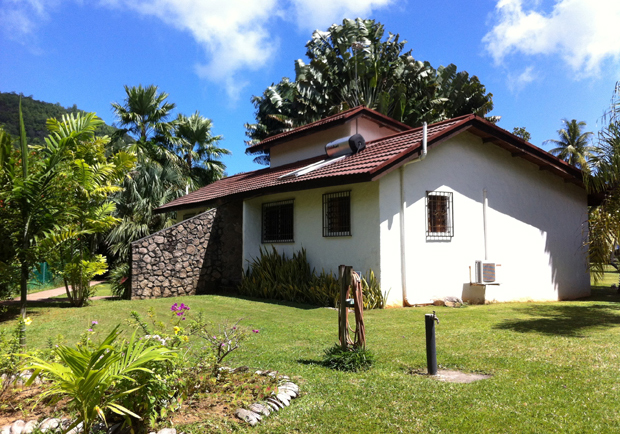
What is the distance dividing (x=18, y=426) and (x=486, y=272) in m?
10.9

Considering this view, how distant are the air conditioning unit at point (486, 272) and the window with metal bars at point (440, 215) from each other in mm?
1119

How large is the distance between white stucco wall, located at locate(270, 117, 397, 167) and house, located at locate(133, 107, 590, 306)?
56mm

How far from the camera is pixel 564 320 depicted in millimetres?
8914

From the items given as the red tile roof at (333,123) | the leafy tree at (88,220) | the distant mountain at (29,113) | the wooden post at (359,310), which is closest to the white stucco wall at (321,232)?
the red tile roof at (333,123)

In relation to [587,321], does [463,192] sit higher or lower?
higher

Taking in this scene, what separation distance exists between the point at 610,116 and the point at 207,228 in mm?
11136

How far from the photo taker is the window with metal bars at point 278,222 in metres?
14.1

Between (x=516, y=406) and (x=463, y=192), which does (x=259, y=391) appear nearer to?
(x=516, y=406)

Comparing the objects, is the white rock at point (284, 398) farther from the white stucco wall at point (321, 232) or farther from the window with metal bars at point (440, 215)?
the window with metal bars at point (440, 215)

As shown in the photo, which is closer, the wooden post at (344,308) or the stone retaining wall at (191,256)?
the wooden post at (344,308)

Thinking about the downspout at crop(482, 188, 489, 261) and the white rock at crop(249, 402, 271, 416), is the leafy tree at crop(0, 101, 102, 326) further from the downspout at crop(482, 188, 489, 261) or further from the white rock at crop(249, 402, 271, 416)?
the downspout at crop(482, 188, 489, 261)

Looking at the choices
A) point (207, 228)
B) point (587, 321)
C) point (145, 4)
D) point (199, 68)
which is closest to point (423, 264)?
point (587, 321)

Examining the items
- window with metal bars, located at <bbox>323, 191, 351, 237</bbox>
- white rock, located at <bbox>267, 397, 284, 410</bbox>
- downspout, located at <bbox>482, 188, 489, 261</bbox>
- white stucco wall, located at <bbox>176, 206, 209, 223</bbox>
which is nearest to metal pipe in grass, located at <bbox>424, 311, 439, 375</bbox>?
white rock, located at <bbox>267, 397, 284, 410</bbox>

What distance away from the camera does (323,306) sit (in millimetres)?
11359
